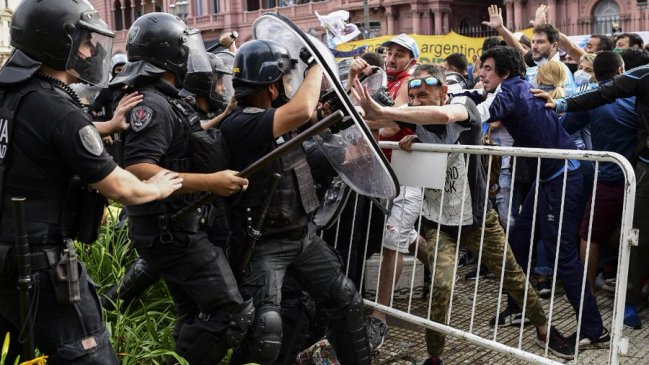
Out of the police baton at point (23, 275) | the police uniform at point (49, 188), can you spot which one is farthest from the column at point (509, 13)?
the police baton at point (23, 275)

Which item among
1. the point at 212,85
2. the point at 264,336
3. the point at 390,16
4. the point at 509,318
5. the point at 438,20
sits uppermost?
the point at 390,16

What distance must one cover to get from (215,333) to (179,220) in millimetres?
560

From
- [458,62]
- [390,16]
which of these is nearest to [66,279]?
[458,62]

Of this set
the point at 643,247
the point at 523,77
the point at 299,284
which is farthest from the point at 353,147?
the point at 643,247

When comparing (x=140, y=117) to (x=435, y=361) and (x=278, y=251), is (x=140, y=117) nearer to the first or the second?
(x=278, y=251)

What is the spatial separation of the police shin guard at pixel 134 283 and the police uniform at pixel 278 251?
104cm

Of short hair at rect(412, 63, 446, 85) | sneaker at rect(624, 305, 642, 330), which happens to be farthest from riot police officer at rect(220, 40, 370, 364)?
sneaker at rect(624, 305, 642, 330)

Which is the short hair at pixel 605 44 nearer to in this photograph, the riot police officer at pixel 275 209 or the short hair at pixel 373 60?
the short hair at pixel 373 60

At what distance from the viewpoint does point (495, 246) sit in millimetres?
4766

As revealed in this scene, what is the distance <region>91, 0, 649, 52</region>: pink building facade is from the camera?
36.5 m

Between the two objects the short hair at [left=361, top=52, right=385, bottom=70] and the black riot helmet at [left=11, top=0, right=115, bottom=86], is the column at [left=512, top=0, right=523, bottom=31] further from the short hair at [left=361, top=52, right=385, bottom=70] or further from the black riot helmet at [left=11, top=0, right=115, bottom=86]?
the black riot helmet at [left=11, top=0, right=115, bottom=86]

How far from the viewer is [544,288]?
20.0 feet

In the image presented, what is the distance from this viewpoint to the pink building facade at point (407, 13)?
120 feet

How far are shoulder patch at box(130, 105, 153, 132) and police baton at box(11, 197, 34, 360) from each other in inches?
34.9
